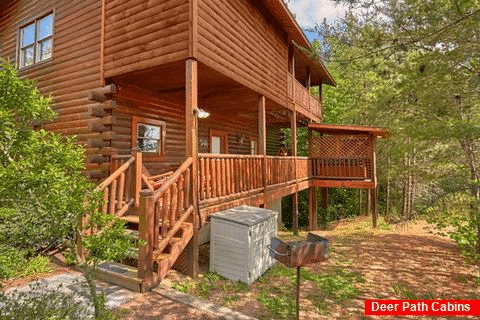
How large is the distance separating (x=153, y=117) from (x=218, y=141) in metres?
4.53

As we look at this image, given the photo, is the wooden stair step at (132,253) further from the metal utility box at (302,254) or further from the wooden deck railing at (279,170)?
the wooden deck railing at (279,170)

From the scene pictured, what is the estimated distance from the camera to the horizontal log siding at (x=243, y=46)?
22.3 feet

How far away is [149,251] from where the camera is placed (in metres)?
4.93

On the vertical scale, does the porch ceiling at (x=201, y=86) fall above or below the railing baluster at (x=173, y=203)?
above

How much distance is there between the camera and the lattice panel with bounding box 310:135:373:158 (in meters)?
14.4

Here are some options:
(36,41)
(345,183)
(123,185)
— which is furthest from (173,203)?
(345,183)

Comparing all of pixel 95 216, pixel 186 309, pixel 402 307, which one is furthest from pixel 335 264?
pixel 95 216

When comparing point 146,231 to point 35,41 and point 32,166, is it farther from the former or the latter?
point 35,41

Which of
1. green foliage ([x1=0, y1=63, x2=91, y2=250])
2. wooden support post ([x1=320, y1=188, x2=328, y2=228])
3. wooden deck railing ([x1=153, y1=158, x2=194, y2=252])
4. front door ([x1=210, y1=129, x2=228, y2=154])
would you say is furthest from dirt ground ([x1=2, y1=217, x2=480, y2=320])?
wooden support post ([x1=320, y1=188, x2=328, y2=228])

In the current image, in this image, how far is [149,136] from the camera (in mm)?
9367

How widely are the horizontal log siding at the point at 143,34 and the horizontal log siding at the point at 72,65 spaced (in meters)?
0.57

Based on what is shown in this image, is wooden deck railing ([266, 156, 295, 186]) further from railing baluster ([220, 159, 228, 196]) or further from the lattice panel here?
the lattice panel

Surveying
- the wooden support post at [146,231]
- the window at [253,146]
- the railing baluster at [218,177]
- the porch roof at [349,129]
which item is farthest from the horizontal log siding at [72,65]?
the porch roof at [349,129]

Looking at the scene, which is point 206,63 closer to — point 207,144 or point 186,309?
point 186,309
